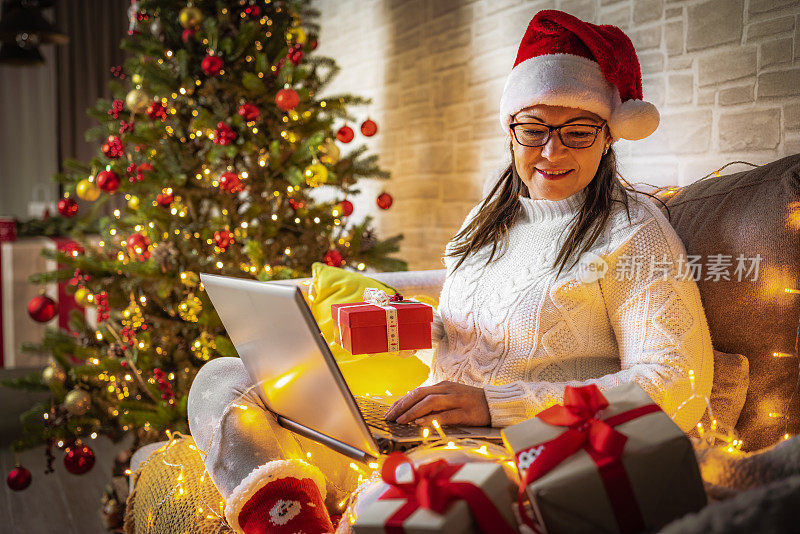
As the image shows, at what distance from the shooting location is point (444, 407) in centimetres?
113

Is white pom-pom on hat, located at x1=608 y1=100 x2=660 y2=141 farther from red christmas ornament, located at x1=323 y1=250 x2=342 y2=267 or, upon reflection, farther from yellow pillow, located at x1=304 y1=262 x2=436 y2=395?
red christmas ornament, located at x1=323 y1=250 x2=342 y2=267

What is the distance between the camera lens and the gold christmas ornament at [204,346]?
235cm

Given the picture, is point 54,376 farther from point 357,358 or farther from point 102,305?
point 357,358

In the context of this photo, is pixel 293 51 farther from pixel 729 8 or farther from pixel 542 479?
pixel 542 479

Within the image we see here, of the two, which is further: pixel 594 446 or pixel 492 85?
pixel 492 85

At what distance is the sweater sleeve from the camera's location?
1.13 meters

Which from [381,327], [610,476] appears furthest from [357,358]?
[610,476]

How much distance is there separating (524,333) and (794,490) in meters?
0.68

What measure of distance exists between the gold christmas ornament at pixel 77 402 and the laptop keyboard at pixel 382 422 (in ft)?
4.81

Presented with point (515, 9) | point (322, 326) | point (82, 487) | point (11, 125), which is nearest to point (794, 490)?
point (322, 326)

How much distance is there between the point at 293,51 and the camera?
96.8 inches

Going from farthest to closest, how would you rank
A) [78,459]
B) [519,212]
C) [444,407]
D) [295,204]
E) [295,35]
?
[295,35] → [295,204] → [78,459] → [519,212] → [444,407]

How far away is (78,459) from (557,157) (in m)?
1.98

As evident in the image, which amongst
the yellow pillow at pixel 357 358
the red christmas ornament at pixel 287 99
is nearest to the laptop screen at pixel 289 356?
the yellow pillow at pixel 357 358
